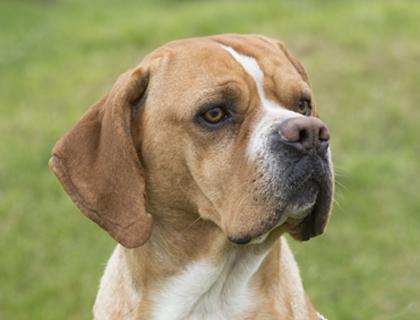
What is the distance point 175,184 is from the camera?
404 cm

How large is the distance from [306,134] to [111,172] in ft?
3.16

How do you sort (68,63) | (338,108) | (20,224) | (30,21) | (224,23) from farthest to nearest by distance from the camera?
(30,21), (224,23), (68,63), (338,108), (20,224)

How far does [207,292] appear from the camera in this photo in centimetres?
412

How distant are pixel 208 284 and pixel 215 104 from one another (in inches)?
33.2

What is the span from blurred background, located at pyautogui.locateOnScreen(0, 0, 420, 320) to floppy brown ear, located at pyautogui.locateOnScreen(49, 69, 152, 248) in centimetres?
302

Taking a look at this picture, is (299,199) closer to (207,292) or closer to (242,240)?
(242,240)

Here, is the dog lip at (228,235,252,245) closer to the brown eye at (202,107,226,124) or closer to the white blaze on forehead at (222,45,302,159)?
the white blaze on forehead at (222,45,302,159)

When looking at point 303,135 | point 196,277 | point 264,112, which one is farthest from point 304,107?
point 196,277

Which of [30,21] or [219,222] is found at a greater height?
[219,222]

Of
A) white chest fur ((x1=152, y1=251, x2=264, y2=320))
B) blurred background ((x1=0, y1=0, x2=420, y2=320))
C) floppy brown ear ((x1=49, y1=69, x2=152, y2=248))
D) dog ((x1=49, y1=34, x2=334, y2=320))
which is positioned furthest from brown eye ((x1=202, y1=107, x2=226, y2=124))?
blurred background ((x1=0, y1=0, x2=420, y2=320))

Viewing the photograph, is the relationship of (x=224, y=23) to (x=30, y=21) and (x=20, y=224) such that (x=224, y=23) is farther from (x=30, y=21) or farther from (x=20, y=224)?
(x=20, y=224)

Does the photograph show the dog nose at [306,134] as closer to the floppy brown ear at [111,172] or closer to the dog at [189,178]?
the dog at [189,178]

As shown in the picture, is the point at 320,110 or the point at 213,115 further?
the point at 320,110

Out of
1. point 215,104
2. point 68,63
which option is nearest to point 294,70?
point 215,104
